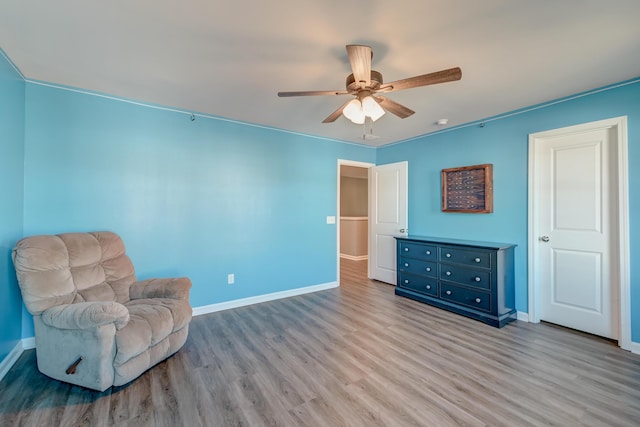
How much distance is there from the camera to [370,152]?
4.98 m

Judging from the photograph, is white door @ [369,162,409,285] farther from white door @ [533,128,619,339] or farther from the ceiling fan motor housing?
the ceiling fan motor housing

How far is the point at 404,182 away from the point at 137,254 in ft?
12.5

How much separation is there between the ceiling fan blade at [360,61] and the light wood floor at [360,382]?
217 centimetres

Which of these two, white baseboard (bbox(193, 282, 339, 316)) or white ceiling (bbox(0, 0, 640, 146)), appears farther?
white baseboard (bbox(193, 282, 339, 316))

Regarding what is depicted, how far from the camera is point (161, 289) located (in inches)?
99.1

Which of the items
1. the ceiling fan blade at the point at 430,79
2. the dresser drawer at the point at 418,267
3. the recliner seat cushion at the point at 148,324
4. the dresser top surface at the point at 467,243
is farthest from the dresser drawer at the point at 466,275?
the recliner seat cushion at the point at 148,324

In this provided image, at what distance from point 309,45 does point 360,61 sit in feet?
1.56

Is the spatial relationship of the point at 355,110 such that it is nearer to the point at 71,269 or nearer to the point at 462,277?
the point at 462,277

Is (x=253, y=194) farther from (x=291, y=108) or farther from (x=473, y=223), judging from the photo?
(x=473, y=223)

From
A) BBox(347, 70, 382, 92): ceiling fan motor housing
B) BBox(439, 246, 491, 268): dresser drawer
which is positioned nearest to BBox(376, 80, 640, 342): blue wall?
BBox(439, 246, 491, 268): dresser drawer

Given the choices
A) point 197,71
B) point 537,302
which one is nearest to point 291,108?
point 197,71

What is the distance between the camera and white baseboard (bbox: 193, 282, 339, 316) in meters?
3.37

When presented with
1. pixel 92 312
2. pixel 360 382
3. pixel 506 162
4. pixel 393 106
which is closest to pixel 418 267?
pixel 506 162

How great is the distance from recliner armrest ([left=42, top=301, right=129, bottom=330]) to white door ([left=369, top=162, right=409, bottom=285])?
3.80m
